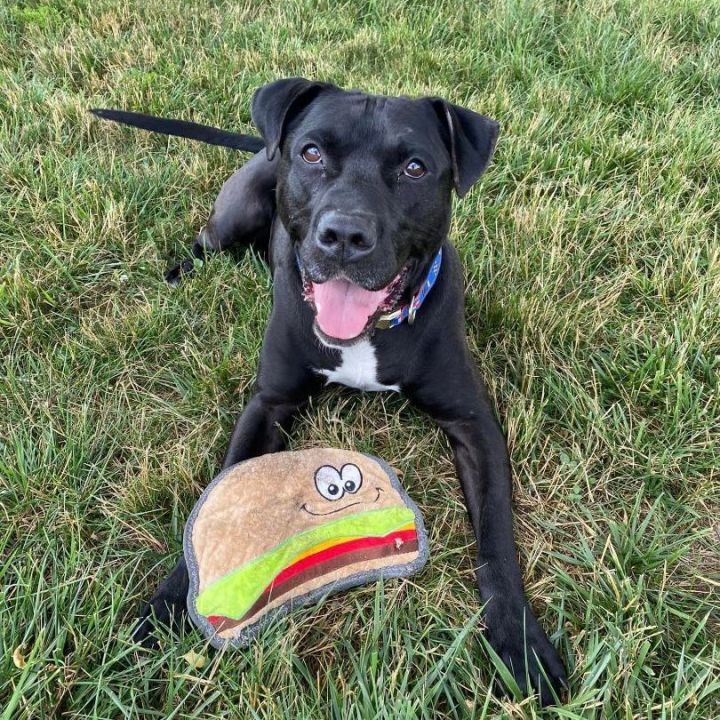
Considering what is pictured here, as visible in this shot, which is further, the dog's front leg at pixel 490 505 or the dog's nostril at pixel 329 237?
the dog's nostril at pixel 329 237

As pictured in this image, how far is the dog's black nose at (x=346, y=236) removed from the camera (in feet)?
6.69

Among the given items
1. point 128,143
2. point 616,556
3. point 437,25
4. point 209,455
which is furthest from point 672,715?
point 437,25

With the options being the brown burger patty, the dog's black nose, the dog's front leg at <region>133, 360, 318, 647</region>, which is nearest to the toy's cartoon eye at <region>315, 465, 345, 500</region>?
the brown burger patty

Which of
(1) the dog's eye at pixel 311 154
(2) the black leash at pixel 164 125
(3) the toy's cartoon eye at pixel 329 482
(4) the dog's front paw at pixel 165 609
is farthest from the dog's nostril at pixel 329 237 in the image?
(2) the black leash at pixel 164 125

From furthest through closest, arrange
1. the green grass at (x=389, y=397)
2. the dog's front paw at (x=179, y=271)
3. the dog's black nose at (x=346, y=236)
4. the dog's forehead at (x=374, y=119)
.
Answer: the dog's front paw at (x=179, y=271), the dog's forehead at (x=374, y=119), the dog's black nose at (x=346, y=236), the green grass at (x=389, y=397)

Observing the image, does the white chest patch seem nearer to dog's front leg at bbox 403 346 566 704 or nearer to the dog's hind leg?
dog's front leg at bbox 403 346 566 704

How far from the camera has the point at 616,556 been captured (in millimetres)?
2094

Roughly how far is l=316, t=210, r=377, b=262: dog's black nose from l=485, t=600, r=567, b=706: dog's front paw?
46.5 inches

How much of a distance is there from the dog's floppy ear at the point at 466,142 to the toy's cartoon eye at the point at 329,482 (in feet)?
3.57

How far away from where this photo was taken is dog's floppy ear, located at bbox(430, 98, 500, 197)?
94.0 inches

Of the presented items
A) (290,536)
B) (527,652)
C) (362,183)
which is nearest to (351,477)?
(290,536)

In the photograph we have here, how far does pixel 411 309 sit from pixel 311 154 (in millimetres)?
663

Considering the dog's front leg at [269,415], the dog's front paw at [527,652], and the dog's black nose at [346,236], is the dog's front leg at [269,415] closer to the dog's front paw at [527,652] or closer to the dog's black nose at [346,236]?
the dog's black nose at [346,236]

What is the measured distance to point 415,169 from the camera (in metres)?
2.31
